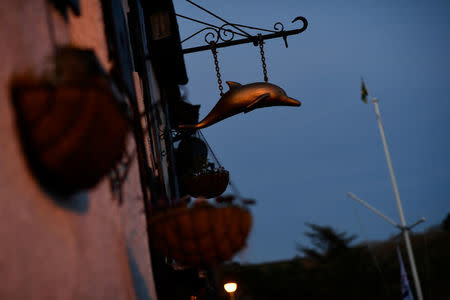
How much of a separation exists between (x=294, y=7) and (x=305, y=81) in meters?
25.3

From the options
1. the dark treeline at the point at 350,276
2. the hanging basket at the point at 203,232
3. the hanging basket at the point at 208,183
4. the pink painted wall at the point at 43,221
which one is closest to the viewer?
the pink painted wall at the point at 43,221

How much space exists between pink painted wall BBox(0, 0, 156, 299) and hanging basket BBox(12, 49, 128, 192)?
0.05 meters

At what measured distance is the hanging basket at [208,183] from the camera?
6418 millimetres

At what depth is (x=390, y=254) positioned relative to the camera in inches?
1170

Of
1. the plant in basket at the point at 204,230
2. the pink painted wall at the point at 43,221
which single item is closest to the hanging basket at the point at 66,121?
the pink painted wall at the point at 43,221

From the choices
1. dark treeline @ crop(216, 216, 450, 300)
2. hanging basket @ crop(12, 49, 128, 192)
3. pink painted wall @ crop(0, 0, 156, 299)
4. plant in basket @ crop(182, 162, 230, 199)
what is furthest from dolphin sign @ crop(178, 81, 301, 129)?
dark treeline @ crop(216, 216, 450, 300)

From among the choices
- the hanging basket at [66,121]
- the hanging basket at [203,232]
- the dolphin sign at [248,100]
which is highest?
the dolphin sign at [248,100]

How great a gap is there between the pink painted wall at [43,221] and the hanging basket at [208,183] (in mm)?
3631

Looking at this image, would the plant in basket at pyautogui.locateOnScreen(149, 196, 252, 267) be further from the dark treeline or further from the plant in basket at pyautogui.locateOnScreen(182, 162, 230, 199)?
the dark treeline

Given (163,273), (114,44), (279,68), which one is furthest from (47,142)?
(279,68)

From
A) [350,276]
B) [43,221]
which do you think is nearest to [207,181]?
[43,221]

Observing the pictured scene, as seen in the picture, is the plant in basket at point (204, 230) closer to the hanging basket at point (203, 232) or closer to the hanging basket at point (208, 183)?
the hanging basket at point (203, 232)

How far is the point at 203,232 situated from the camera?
8.16 feet

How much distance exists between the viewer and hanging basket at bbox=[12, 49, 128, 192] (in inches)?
59.1
